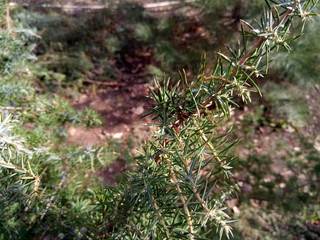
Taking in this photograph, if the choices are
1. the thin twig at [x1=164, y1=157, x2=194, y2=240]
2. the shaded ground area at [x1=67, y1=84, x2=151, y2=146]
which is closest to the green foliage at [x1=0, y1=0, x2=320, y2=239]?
the thin twig at [x1=164, y1=157, x2=194, y2=240]

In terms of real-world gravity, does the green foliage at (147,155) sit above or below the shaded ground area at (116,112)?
above

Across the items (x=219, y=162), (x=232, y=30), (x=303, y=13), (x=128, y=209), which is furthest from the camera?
(x=232, y=30)

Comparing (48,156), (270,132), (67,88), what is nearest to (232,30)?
(270,132)

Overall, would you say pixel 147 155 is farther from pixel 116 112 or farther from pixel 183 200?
pixel 116 112

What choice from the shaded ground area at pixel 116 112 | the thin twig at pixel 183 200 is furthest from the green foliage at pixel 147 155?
the shaded ground area at pixel 116 112

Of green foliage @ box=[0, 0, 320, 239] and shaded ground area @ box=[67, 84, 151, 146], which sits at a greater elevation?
green foliage @ box=[0, 0, 320, 239]

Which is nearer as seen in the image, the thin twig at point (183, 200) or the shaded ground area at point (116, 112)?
the thin twig at point (183, 200)

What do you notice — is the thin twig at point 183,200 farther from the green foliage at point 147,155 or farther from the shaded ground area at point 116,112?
the shaded ground area at point 116,112

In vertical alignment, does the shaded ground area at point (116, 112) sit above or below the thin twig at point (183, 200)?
below

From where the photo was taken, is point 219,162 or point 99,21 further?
point 99,21

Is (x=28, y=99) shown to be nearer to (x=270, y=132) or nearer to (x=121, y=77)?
(x=121, y=77)

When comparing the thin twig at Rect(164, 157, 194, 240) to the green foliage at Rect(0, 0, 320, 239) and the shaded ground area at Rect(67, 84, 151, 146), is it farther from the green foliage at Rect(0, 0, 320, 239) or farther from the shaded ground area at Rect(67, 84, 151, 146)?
the shaded ground area at Rect(67, 84, 151, 146)
